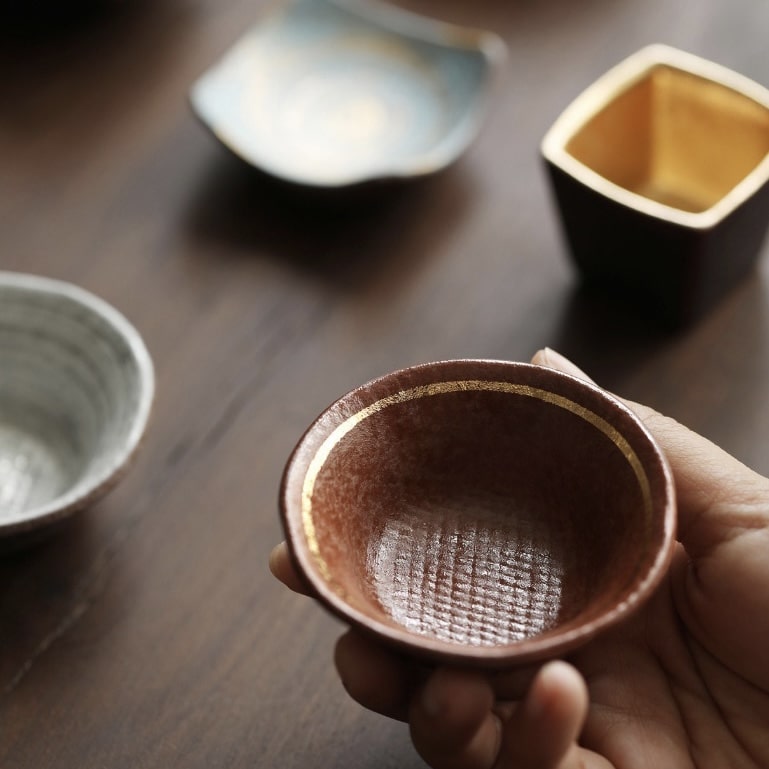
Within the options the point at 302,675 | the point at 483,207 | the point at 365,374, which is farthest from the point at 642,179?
the point at 302,675

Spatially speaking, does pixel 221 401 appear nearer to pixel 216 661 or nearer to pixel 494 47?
pixel 216 661

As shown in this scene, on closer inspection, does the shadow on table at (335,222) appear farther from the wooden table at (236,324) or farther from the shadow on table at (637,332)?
the shadow on table at (637,332)

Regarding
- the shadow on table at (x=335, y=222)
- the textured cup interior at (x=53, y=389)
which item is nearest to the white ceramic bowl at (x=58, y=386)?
the textured cup interior at (x=53, y=389)

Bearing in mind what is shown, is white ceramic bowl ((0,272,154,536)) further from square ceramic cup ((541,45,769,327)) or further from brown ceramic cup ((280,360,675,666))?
square ceramic cup ((541,45,769,327))

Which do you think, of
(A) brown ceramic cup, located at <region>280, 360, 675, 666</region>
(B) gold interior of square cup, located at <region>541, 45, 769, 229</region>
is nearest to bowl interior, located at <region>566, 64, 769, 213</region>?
(B) gold interior of square cup, located at <region>541, 45, 769, 229</region>

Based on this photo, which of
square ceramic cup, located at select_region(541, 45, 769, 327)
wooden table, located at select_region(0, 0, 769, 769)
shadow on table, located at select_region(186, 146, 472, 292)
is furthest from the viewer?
shadow on table, located at select_region(186, 146, 472, 292)

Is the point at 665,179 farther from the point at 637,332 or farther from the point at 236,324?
the point at 236,324

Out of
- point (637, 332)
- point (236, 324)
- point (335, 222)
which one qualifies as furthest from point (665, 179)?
point (236, 324)
